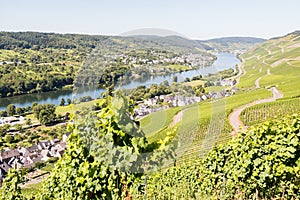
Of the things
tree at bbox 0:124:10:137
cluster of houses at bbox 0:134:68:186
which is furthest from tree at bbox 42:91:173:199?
tree at bbox 0:124:10:137

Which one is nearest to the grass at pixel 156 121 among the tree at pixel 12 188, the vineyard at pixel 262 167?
the vineyard at pixel 262 167

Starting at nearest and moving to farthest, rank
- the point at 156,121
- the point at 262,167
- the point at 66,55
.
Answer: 1. the point at 156,121
2. the point at 262,167
3. the point at 66,55

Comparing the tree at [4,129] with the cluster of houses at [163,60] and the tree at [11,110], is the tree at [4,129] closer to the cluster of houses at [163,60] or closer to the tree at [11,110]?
the tree at [11,110]

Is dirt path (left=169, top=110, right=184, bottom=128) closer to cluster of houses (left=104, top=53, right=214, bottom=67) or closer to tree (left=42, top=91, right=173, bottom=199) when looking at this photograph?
tree (left=42, top=91, right=173, bottom=199)

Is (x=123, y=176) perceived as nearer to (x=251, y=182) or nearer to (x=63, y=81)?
(x=251, y=182)

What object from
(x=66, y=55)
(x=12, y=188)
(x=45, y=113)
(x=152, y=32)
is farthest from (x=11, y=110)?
(x=152, y=32)

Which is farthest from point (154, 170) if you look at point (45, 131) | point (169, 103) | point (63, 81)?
point (63, 81)

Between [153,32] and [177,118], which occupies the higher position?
[153,32]

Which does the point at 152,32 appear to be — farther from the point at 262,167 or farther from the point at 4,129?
the point at 4,129
